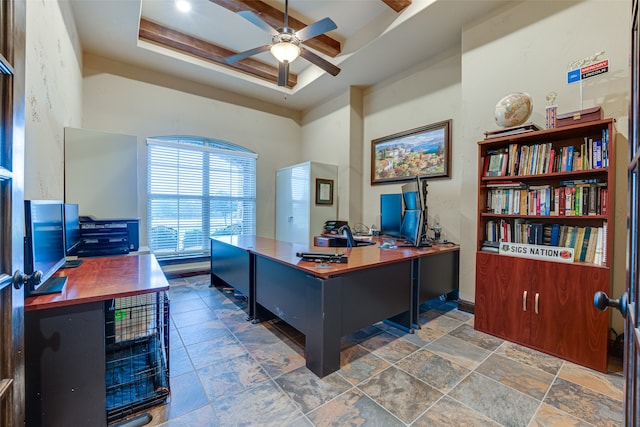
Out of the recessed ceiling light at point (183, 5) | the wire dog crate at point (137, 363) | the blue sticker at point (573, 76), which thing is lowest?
the wire dog crate at point (137, 363)

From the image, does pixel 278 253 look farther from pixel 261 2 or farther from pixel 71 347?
pixel 261 2

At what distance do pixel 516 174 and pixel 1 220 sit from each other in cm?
319

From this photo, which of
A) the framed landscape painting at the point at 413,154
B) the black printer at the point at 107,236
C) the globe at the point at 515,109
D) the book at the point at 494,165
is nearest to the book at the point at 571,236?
the book at the point at 494,165

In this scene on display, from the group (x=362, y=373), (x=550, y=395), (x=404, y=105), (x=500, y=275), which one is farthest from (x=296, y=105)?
(x=550, y=395)

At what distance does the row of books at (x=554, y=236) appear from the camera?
2021 mm

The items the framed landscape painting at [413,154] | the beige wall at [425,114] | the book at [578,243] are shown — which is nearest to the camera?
the book at [578,243]

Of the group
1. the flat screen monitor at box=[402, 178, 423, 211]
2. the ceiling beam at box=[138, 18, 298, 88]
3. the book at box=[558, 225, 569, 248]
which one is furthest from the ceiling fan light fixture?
the book at box=[558, 225, 569, 248]

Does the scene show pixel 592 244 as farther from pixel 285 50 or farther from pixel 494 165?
pixel 285 50

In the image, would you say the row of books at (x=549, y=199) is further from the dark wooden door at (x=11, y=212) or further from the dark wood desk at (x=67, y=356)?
the dark wooden door at (x=11, y=212)

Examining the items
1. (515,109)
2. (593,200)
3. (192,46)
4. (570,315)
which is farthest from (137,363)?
(192,46)

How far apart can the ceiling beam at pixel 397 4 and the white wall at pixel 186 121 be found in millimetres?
3076

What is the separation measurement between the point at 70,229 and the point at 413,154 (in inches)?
154

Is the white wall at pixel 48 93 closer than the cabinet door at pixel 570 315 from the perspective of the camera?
Yes

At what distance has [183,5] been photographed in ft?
10.5
